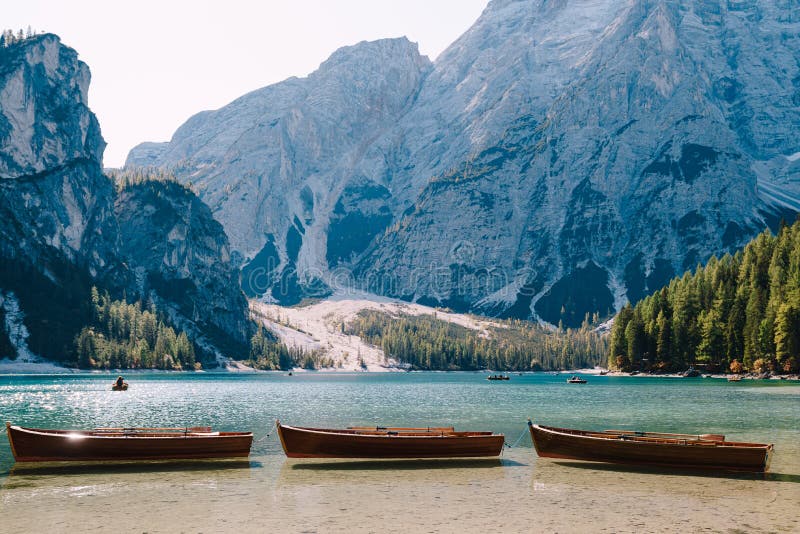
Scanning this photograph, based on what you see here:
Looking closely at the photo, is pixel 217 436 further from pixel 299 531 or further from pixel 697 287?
pixel 697 287

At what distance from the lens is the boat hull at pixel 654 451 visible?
44.9 metres

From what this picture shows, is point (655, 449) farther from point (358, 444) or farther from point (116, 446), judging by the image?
point (116, 446)

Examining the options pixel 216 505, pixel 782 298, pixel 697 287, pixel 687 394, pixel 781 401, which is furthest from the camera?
pixel 697 287

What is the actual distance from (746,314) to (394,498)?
150306 mm

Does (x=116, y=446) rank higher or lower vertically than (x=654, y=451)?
lower

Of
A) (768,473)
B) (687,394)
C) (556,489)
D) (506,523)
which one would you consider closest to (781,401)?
(687,394)

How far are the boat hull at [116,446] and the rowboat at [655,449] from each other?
22418 mm

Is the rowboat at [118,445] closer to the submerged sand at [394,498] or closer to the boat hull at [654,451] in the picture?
the submerged sand at [394,498]

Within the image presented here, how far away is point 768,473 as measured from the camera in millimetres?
44562

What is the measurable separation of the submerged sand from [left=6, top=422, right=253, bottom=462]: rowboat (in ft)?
3.74

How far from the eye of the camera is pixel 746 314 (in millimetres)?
163750

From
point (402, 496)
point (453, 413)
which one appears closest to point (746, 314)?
point (453, 413)

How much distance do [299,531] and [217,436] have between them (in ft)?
71.4

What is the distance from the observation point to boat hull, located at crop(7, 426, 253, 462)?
4722 cm
